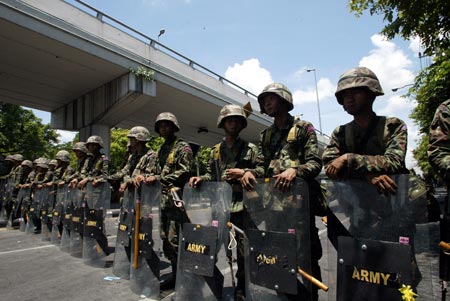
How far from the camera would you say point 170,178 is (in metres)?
3.90

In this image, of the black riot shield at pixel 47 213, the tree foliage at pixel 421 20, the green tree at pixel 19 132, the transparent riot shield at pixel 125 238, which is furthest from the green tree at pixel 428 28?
the green tree at pixel 19 132

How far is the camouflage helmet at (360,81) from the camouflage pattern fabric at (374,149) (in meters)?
0.26

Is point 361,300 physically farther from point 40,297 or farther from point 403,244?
point 40,297

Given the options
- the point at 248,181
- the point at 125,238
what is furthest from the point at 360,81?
the point at 125,238

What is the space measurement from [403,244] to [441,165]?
0.65 metres

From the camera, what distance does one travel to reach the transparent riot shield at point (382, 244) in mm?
1758

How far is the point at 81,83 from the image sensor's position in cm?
1130

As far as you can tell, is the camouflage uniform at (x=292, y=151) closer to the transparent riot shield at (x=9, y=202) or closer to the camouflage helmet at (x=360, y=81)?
the camouflage helmet at (x=360, y=81)

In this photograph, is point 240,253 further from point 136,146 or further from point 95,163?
point 95,163

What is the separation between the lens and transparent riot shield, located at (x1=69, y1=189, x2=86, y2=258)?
217 inches

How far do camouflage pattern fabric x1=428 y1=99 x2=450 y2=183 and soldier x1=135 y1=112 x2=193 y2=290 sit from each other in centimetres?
252

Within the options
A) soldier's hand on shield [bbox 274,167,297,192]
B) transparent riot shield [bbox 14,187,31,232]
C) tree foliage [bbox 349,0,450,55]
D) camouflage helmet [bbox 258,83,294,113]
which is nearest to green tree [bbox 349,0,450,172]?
tree foliage [bbox 349,0,450,55]

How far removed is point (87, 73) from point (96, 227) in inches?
281

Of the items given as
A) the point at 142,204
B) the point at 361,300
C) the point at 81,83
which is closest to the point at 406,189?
the point at 361,300
